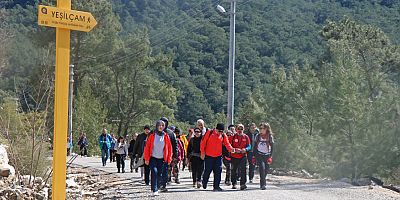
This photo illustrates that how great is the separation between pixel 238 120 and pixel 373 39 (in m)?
12.1

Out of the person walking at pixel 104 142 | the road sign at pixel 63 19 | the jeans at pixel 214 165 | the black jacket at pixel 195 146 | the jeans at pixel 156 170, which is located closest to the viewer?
the road sign at pixel 63 19

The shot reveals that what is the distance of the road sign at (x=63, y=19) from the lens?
8.77 metres

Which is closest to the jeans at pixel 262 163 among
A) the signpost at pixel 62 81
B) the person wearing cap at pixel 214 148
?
the person wearing cap at pixel 214 148

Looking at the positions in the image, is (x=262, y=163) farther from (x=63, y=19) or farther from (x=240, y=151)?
(x=63, y=19)

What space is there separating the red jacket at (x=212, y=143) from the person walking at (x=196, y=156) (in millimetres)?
591

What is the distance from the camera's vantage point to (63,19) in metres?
8.98

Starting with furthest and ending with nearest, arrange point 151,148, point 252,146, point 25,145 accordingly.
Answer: point 25,145 → point 252,146 → point 151,148

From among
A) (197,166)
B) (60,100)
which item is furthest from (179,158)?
(60,100)

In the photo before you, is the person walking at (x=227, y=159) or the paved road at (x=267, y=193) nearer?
the paved road at (x=267, y=193)

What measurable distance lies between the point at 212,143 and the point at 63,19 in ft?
24.3

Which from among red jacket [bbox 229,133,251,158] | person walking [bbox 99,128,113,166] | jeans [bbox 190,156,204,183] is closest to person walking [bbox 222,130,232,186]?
red jacket [bbox 229,133,251,158]

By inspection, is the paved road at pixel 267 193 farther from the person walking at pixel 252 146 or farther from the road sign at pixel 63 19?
the road sign at pixel 63 19

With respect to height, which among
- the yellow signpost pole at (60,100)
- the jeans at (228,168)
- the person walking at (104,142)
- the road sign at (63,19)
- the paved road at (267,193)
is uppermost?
the road sign at (63,19)

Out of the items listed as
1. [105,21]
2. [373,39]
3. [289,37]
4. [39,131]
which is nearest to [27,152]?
[39,131]
